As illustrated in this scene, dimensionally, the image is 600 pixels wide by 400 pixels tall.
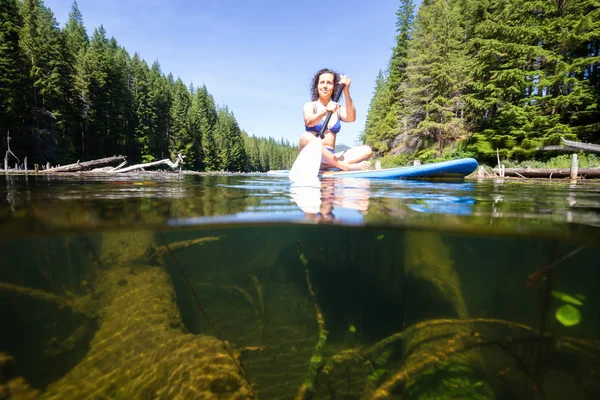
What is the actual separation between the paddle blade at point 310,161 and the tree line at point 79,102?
33.1 meters

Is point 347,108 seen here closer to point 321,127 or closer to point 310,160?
point 321,127

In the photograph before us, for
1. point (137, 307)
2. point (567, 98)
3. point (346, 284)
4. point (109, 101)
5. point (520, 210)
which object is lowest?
point (346, 284)

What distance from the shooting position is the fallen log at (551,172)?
11.1 metres

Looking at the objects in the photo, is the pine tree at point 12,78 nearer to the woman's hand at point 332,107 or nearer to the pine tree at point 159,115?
the pine tree at point 159,115

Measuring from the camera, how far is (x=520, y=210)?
2.99 metres

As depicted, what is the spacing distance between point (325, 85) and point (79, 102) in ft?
135

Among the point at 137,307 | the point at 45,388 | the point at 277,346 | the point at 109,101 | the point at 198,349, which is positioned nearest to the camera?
the point at 45,388

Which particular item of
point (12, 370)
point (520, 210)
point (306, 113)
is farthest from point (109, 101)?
point (520, 210)

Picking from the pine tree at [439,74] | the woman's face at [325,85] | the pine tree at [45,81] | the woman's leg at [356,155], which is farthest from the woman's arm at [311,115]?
the pine tree at [45,81]

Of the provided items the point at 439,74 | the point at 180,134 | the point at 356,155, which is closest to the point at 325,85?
the point at 356,155

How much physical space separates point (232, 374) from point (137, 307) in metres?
1.59

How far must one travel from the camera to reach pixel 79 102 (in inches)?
1375

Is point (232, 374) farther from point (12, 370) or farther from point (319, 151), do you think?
point (319, 151)

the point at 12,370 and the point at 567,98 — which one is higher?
the point at 567,98
